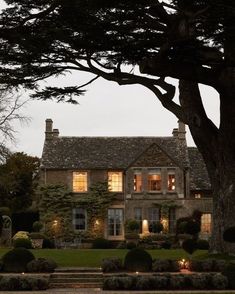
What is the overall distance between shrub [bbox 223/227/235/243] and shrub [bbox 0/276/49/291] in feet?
20.8

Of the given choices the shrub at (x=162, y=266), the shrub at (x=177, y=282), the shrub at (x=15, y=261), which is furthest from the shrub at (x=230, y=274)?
the shrub at (x=15, y=261)

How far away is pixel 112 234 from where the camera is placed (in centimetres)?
4475

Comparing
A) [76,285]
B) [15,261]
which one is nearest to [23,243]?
[15,261]

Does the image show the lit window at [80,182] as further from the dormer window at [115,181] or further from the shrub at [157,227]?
the shrub at [157,227]

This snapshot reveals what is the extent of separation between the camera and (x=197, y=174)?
47.1 meters

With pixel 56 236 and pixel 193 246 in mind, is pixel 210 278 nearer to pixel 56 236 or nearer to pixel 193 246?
pixel 193 246

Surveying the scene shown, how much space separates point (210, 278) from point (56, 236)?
27.1 m

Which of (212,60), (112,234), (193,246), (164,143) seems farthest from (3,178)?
(212,60)

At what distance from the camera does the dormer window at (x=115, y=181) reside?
150 feet

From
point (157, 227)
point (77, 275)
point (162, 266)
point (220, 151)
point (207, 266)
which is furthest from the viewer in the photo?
point (157, 227)

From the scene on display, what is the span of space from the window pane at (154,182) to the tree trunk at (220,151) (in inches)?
866

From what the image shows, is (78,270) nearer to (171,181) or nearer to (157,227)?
(157,227)

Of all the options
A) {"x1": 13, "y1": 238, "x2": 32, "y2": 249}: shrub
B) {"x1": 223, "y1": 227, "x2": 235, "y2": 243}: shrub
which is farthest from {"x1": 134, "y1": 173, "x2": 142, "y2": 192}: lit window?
{"x1": 223, "y1": 227, "x2": 235, "y2": 243}: shrub

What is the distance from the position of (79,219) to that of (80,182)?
8.86 ft
